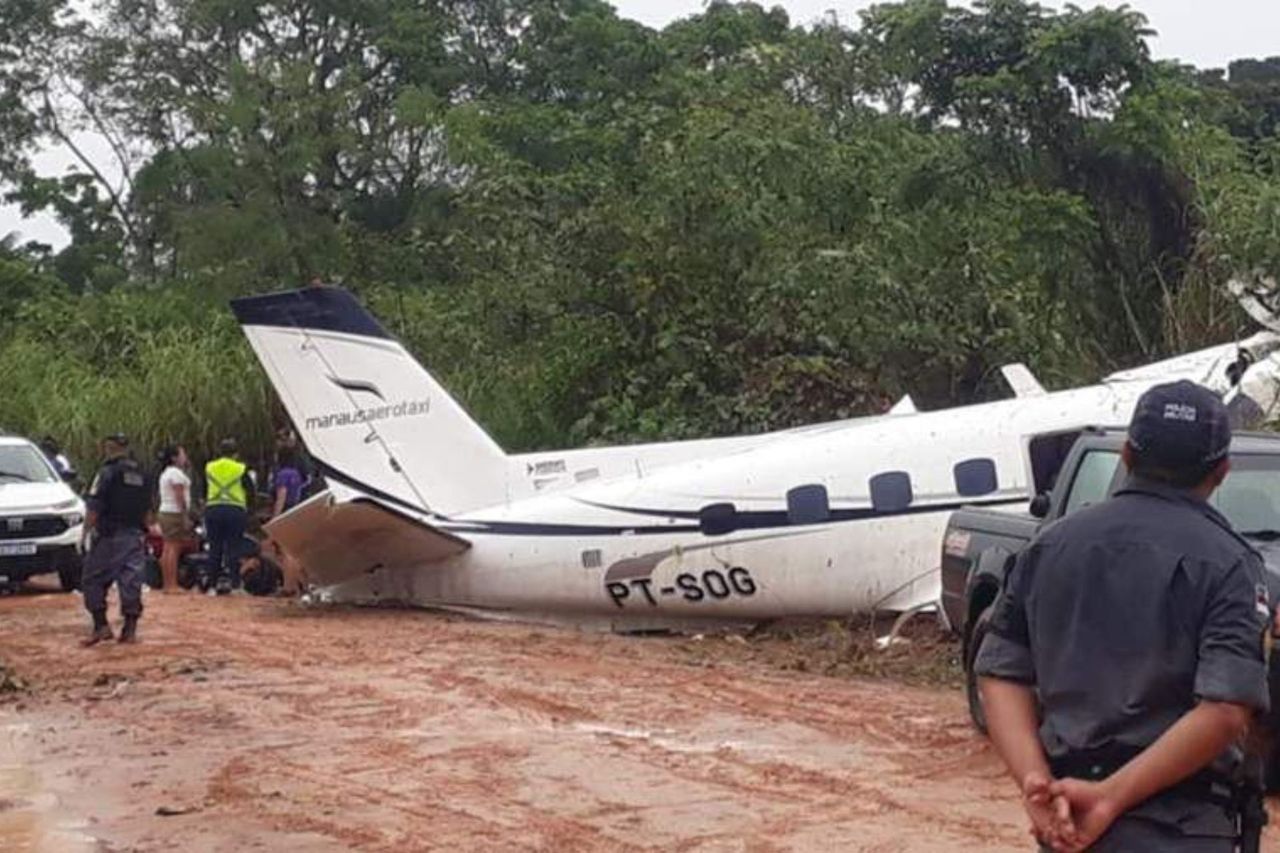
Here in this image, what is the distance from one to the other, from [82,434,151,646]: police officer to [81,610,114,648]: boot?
0.26 feet

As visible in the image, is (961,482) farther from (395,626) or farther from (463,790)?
(463,790)

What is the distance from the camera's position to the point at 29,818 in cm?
949

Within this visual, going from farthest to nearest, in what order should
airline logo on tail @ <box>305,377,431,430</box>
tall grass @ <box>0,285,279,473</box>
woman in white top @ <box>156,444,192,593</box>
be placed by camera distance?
tall grass @ <box>0,285,279,473</box> < woman in white top @ <box>156,444,192,593</box> < airline logo on tail @ <box>305,377,431,430</box>

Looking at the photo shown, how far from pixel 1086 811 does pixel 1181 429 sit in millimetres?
798

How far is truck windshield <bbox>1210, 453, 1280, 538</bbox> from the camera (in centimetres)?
995

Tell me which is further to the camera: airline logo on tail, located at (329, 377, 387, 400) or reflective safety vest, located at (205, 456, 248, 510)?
reflective safety vest, located at (205, 456, 248, 510)

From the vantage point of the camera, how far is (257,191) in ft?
129

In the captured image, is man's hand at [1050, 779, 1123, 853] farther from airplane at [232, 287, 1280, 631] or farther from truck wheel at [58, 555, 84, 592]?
truck wheel at [58, 555, 84, 592]

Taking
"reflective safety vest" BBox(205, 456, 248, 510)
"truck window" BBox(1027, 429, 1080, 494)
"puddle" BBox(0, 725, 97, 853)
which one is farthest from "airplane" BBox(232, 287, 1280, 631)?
"puddle" BBox(0, 725, 97, 853)

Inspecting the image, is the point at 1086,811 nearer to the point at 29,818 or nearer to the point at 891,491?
the point at 29,818

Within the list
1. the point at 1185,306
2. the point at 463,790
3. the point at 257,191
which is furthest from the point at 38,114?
the point at 463,790

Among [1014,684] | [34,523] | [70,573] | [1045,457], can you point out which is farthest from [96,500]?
[1014,684]

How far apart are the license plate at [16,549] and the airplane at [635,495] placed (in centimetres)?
499

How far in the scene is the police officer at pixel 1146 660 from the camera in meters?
3.88
